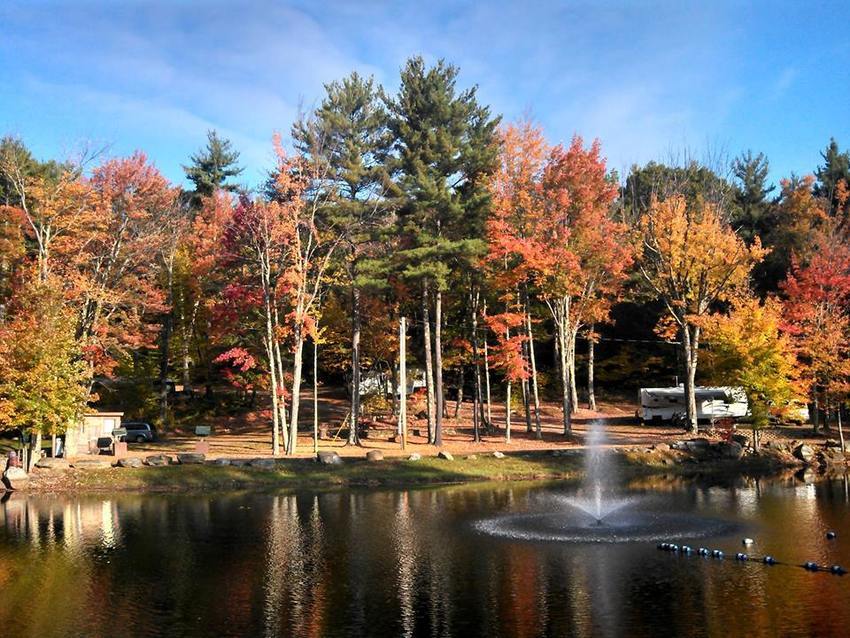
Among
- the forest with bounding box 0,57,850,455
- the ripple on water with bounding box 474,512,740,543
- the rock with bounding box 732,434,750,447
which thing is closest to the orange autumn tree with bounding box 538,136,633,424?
the forest with bounding box 0,57,850,455

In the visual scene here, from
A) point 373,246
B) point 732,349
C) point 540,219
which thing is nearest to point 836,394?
point 732,349

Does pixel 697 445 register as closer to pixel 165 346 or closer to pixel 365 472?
pixel 365 472

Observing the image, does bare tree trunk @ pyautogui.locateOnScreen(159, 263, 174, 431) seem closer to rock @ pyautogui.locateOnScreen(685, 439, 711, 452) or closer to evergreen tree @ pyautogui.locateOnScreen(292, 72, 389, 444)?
evergreen tree @ pyautogui.locateOnScreen(292, 72, 389, 444)

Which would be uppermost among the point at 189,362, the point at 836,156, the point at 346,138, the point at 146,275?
the point at 836,156

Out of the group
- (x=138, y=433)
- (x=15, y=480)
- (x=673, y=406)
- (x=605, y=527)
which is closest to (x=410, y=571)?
(x=605, y=527)

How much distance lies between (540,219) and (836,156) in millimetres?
53665

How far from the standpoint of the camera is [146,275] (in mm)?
53406

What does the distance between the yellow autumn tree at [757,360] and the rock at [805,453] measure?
2.19m

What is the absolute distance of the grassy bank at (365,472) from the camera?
3716 centimetres

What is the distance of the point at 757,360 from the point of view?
145ft

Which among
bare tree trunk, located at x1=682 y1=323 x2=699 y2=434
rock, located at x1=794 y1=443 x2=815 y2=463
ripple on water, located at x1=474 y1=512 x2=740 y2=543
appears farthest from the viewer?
bare tree trunk, located at x1=682 y1=323 x2=699 y2=434

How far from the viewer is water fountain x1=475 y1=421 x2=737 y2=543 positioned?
2425 centimetres

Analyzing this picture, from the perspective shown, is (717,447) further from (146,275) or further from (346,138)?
(146,275)

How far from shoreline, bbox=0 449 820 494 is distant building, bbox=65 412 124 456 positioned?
4853 millimetres
